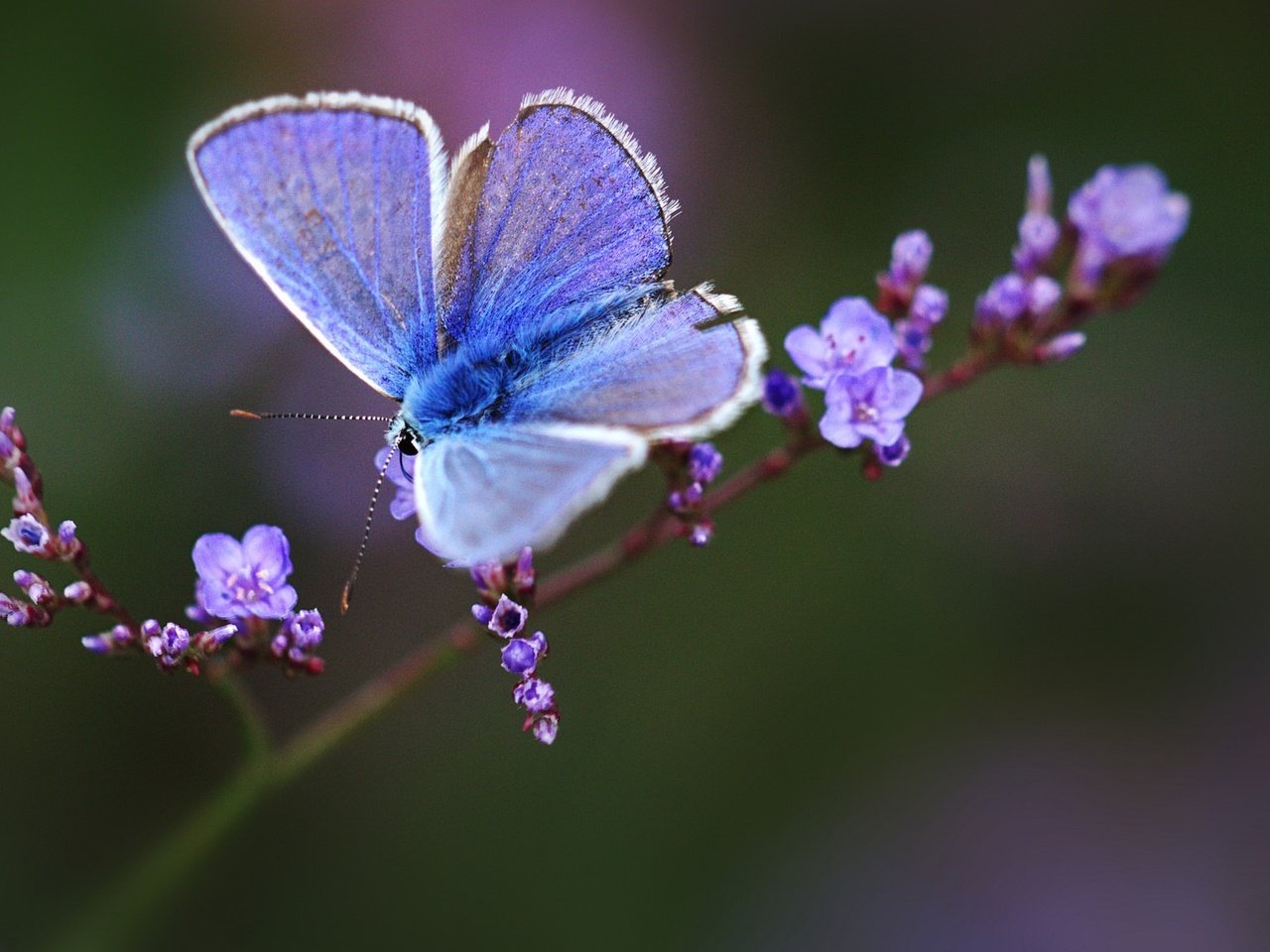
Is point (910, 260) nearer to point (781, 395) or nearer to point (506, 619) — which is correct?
point (781, 395)

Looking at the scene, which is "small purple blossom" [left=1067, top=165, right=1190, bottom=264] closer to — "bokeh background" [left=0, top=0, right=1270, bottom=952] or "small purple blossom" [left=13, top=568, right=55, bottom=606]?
"bokeh background" [left=0, top=0, right=1270, bottom=952]

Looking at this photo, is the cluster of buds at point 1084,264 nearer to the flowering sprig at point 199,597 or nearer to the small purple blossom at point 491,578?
the small purple blossom at point 491,578

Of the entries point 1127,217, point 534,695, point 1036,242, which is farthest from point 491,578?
point 1127,217

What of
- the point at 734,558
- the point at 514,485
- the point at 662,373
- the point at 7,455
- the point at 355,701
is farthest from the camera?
the point at 734,558

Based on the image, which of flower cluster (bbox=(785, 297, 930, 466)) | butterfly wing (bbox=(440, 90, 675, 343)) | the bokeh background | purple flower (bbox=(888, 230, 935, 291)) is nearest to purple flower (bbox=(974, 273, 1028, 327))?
purple flower (bbox=(888, 230, 935, 291))

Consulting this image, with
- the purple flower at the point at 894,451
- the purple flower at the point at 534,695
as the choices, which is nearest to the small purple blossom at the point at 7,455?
the purple flower at the point at 534,695

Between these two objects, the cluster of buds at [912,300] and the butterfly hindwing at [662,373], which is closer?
the butterfly hindwing at [662,373]
